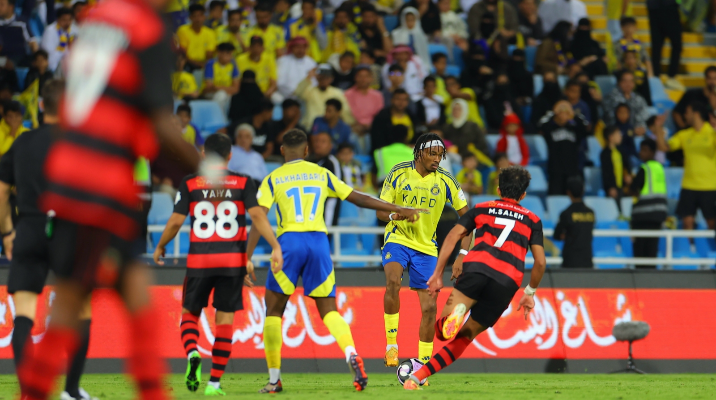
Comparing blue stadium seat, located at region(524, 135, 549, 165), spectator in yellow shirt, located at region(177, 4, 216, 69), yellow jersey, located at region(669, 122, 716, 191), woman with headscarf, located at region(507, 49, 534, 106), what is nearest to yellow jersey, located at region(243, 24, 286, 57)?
spectator in yellow shirt, located at region(177, 4, 216, 69)

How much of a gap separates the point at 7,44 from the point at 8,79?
84 centimetres

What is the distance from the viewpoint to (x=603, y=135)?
1858 centimetres

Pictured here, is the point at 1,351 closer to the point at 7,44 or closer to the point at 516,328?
the point at 516,328

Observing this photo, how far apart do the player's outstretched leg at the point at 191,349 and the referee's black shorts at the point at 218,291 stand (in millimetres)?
87

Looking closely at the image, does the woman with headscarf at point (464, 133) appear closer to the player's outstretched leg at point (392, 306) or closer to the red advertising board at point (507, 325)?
the red advertising board at point (507, 325)

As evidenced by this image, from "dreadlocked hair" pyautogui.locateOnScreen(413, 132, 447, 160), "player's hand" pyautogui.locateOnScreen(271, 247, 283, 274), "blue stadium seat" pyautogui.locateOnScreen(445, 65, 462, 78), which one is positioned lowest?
"player's hand" pyautogui.locateOnScreen(271, 247, 283, 274)

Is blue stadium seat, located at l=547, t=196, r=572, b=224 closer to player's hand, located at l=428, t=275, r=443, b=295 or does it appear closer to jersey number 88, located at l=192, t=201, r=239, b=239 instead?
player's hand, located at l=428, t=275, r=443, b=295

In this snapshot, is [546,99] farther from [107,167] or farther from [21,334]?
[107,167]

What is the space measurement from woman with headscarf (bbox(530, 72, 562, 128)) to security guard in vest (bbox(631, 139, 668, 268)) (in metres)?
2.89

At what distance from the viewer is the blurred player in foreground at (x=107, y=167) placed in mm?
4059

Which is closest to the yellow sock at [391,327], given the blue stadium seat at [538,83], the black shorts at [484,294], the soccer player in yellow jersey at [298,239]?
the soccer player in yellow jersey at [298,239]

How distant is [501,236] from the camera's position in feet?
27.6

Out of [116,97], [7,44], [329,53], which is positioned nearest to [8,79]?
[7,44]

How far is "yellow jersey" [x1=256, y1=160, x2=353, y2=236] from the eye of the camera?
8719mm
